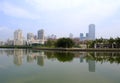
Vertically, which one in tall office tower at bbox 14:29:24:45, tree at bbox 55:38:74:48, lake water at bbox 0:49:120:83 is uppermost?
tall office tower at bbox 14:29:24:45

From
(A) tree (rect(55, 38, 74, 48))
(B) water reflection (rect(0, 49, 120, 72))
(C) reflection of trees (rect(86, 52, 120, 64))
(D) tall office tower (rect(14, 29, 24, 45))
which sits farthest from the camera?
(D) tall office tower (rect(14, 29, 24, 45))

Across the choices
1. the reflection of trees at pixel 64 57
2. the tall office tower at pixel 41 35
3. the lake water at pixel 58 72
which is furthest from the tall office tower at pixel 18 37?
the lake water at pixel 58 72

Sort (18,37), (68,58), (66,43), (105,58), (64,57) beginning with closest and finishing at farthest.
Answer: (68,58)
(105,58)
(64,57)
(66,43)
(18,37)

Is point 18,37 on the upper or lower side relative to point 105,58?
upper

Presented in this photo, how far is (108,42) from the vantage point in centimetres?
4812

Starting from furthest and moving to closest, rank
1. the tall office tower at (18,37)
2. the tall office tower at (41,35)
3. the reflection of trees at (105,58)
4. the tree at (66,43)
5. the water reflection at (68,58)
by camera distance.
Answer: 1. the tall office tower at (41,35)
2. the tall office tower at (18,37)
3. the tree at (66,43)
4. the reflection of trees at (105,58)
5. the water reflection at (68,58)

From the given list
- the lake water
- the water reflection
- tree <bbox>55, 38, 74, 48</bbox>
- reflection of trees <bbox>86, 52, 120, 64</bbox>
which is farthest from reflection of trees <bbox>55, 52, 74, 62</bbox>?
tree <bbox>55, 38, 74, 48</bbox>

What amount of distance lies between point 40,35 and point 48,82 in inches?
4244

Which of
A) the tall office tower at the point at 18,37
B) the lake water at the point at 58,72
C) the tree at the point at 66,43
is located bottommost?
the lake water at the point at 58,72

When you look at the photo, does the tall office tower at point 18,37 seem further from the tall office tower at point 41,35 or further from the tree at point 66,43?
the tree at point 66,43

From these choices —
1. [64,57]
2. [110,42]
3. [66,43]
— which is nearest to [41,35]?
[66,43]

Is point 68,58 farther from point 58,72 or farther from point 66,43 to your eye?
point 66,43

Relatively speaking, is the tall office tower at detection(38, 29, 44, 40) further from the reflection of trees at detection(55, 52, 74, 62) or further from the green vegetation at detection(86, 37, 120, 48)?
the reflection of trees at detection(55, 52, 74, 62)

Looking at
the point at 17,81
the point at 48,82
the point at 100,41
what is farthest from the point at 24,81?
the point at 100,41
